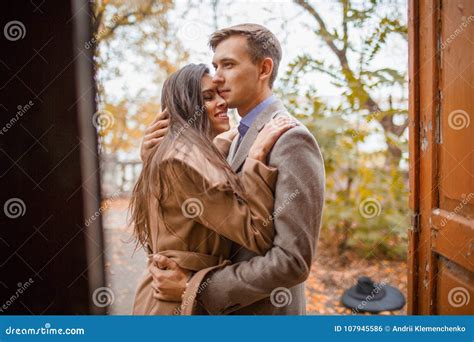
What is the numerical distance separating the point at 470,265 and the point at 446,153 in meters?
0.41

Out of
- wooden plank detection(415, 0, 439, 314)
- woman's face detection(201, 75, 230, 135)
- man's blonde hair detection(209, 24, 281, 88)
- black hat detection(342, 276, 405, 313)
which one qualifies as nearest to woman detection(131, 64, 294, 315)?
woman's face detection(201, 75, 230, 135)

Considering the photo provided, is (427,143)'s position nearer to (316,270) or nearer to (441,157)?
(441,157)

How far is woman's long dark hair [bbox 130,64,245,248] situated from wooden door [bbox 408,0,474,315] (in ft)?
2.68

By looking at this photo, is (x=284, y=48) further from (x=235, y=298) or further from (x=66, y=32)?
(x=235, y=298)

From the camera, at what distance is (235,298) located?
1.32 m

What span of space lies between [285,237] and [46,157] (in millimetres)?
1090

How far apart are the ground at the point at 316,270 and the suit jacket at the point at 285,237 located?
578 millimetres

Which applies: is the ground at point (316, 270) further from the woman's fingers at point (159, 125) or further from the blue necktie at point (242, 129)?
the blue necktie at point (242, 129)

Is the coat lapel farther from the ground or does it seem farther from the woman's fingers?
the ground

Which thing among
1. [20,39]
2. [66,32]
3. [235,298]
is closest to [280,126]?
[235,298]

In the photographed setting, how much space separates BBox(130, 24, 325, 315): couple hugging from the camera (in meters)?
1.25

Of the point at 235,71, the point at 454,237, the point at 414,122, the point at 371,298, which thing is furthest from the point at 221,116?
the point at 371,298

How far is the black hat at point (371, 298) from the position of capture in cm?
203

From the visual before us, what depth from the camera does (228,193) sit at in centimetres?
123
